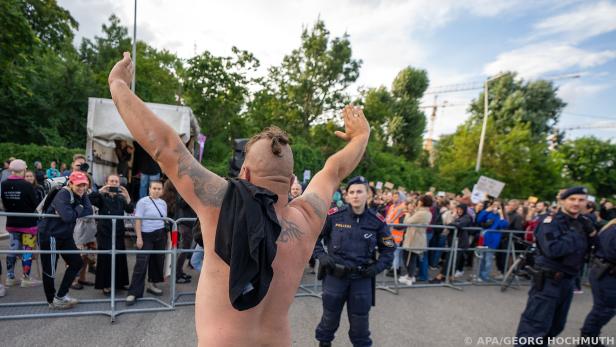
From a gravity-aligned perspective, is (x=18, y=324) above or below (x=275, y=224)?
below

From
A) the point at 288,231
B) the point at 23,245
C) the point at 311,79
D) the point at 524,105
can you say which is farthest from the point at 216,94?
the point at 524,105

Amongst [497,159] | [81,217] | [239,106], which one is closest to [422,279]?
[81,217]

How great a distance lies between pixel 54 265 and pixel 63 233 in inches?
17.7

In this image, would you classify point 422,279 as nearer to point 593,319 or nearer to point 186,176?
point 593,319

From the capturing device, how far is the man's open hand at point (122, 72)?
129cm

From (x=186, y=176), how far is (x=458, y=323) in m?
5.23

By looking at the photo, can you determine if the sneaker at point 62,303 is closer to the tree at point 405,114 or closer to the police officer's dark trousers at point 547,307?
the police officer's dark trousers at point 547,307

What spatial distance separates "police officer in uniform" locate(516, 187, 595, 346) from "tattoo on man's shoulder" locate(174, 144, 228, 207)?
3.82 meters

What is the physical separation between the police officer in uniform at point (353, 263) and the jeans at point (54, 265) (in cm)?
324

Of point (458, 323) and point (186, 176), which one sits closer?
point (186, 176)

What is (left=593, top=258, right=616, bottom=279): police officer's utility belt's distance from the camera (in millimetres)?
3951

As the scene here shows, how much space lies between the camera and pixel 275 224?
1.26m

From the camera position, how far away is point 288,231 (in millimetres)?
1445

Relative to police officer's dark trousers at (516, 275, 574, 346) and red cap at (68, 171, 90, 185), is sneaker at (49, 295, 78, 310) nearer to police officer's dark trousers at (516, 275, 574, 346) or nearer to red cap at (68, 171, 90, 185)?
red cap at (68, 171, 90, 185)
